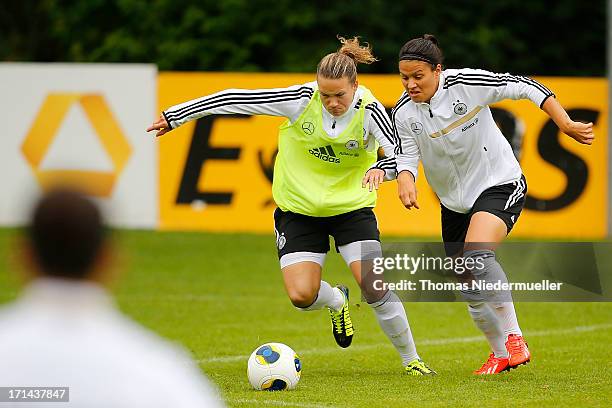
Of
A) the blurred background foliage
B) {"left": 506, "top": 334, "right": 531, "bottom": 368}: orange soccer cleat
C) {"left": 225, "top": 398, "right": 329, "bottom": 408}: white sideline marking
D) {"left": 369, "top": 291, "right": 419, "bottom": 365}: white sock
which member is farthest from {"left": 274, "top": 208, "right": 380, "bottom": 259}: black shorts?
the blurred background foliage

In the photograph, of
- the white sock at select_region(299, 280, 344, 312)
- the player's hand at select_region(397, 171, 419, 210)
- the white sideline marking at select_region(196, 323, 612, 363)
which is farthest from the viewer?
the white sideline marking at select_region(196, 323, 612, 363)

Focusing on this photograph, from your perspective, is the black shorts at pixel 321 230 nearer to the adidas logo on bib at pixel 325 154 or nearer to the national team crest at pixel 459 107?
the adidas logo on bib at pixel 325 154

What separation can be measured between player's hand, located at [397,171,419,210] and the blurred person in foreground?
4843mm

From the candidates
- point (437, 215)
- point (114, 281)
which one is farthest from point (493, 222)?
point (437, 215)

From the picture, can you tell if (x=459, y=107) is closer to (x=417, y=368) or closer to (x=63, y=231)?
(x=417, y=368)

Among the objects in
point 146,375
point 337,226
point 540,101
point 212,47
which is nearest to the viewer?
point 146,375

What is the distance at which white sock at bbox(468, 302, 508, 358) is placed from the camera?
7908mm

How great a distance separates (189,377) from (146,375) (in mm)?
103

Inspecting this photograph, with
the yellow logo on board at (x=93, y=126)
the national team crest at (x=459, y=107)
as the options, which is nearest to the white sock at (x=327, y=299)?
the national team crest at (x=459, y=107)

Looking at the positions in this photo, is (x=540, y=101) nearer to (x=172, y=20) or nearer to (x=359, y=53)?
(x=359, y=53)

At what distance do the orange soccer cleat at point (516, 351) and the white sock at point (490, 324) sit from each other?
0.26m

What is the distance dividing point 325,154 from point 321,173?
0.45 feet

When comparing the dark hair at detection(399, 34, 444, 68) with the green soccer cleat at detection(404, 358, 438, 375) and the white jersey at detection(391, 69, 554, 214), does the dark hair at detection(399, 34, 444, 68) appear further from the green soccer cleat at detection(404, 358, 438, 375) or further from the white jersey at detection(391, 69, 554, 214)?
the green soccer cleat at detection(404, 358, 438, 375)

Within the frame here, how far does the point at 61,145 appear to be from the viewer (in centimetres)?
1644
